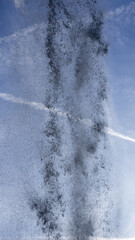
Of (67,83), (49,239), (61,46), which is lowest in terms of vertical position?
(49,239)

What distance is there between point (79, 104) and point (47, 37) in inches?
185

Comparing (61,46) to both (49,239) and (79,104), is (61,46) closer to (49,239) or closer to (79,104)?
(79,104)

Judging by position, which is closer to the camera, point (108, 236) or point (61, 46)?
point (61, 46)

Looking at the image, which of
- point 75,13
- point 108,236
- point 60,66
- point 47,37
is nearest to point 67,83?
point 60,66

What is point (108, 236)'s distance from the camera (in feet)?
50.4

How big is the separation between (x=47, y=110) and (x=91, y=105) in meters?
2.93

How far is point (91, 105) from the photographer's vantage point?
14.9m

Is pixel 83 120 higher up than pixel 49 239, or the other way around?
pixel 83 120

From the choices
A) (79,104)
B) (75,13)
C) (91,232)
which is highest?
(75,13)

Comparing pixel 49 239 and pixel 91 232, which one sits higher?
pixel 91 232

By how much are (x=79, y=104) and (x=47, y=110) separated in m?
2.17

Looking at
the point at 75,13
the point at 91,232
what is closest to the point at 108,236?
the point at 91,232

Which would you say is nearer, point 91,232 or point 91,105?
point 91,232

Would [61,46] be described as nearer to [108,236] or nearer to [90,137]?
[90,137]
